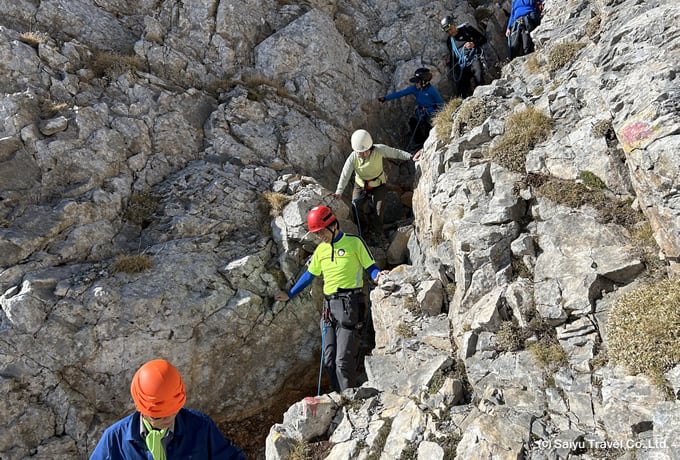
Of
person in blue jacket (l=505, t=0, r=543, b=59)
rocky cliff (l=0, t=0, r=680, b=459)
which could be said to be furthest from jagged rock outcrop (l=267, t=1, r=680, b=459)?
person in blue jacket (l=505, t=0, r=543, b=59)

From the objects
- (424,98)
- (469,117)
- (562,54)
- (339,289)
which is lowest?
(339,289)

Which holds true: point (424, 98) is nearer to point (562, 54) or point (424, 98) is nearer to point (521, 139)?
point (562, 54)

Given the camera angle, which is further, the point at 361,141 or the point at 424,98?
the point at 424,98

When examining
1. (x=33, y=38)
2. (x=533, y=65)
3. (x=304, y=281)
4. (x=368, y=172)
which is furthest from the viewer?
(x=33, y=38)

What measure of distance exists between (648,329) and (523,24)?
12434mm

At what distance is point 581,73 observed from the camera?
9.64m

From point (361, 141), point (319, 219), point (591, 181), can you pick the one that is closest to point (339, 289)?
point (319, 219)

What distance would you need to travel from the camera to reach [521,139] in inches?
369

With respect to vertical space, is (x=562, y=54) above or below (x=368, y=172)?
above

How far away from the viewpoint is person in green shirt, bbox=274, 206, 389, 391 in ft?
30.1

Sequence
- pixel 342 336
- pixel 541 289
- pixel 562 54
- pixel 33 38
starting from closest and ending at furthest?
pixel 541 289 < pixel 342 336 < pixel 562 54 < pixel 33 38

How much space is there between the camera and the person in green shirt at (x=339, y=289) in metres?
9.19

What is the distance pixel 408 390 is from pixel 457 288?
2198mm

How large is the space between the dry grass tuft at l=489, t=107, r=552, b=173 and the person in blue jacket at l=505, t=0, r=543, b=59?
652 centimetres
